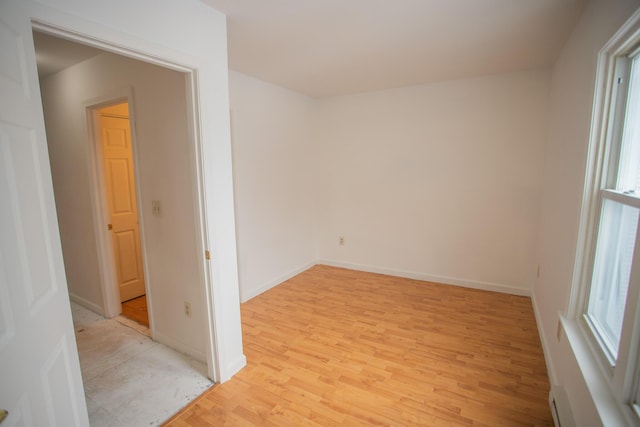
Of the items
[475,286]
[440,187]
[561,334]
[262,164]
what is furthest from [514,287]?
[262,164]

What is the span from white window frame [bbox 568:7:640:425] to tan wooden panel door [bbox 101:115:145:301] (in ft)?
12.7

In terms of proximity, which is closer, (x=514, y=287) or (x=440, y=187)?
(x=514, y=287)

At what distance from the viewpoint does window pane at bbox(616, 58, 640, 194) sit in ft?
4.30

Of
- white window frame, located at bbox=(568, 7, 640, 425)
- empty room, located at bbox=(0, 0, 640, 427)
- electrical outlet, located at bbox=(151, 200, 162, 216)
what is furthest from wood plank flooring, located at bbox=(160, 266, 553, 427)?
electrical outlet, located at bbox=(151, 200, 162, 216)

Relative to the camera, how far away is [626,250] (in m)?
1.31

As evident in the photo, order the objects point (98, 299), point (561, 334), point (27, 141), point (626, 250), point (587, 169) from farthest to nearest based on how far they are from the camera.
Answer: point (98, 299) < point (561, 334) < point (587, 169) < point (626, 250) < point (27, 141)

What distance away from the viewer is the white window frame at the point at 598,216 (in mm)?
1062

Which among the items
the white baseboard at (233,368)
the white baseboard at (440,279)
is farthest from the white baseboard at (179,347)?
the white baseboard at (440,279)

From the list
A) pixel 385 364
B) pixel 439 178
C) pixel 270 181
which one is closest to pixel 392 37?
pixel 439 178

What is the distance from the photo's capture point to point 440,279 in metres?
3.92

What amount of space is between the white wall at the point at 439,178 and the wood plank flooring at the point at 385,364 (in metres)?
A: 0.49

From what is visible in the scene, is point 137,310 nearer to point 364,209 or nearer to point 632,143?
point 364,209

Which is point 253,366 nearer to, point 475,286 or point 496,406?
point 496,406

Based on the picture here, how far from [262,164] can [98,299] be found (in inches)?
87.7
